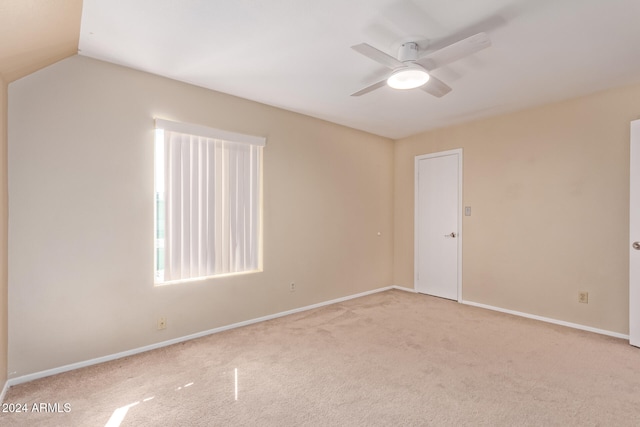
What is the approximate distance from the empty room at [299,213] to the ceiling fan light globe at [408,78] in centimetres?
2

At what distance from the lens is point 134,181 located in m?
2.76

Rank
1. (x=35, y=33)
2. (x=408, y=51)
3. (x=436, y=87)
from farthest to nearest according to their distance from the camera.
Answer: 1. (x=436, y=87)
2. (x=408, y=51)
3. (x=35, y=33)

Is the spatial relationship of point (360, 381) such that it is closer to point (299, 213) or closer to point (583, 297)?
point (299, 213)

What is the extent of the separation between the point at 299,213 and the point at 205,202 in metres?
1.21

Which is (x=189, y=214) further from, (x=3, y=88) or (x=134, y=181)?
(x=3, y=88)

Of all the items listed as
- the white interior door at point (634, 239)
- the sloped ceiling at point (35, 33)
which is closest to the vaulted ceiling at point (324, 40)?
the sloped ceiling at point (35, 33)

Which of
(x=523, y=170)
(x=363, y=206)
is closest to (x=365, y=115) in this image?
(x=363, y=206)

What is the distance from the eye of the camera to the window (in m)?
2.96

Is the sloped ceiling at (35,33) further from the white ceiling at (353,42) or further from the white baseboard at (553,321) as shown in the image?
the white baseboard at (553,321)

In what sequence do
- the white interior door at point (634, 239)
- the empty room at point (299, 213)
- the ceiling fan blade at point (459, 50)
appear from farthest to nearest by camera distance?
the white interior door at point (634, 239) → the empty room at point (299, 213) → the ceiling fan blade at point (459, 50)

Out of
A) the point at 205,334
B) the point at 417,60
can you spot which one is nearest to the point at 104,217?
the point at 205,334

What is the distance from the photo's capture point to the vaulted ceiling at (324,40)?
6.30 ft

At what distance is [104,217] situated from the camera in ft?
8.57

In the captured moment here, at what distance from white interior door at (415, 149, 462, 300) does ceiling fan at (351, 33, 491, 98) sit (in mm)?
2181
